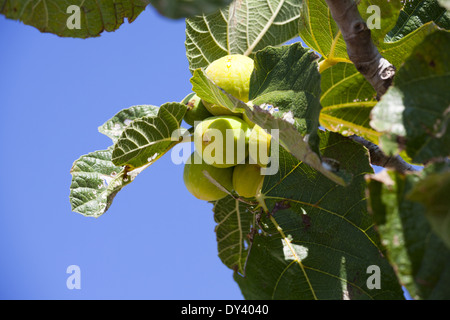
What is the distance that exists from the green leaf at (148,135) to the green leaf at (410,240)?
76 cm

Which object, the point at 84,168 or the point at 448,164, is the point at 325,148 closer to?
the point at 448,164

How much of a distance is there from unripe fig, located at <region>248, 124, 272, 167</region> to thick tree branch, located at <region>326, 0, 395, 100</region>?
0.95ft

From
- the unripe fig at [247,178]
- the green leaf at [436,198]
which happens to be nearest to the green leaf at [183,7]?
the green leaf at [436,198]

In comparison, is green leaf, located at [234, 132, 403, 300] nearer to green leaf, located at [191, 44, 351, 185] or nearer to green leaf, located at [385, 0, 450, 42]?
green leaf, located at [191, 44, 351, 185]

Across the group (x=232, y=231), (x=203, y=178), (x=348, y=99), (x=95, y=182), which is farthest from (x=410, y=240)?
(x=95, y=182)

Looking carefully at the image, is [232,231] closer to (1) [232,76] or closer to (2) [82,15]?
(1) [232,76]

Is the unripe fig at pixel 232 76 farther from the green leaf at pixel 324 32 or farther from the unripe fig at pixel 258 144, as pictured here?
the green leaf at pixel 324 32

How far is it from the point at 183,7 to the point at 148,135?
0.85m

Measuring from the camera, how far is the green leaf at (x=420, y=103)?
30.3 inches

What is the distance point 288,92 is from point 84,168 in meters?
0.86

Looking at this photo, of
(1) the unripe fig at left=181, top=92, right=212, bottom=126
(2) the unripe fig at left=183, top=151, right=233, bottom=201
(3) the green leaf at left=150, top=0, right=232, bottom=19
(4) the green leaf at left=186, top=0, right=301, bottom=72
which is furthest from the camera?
(4) the green leaf at left=186, top=0, right=301, bottom=72

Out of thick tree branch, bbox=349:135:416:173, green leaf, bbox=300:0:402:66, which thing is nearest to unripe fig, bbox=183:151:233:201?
thick tree branch, bbox=349:135:416:173

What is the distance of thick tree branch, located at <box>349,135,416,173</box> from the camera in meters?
1.21
